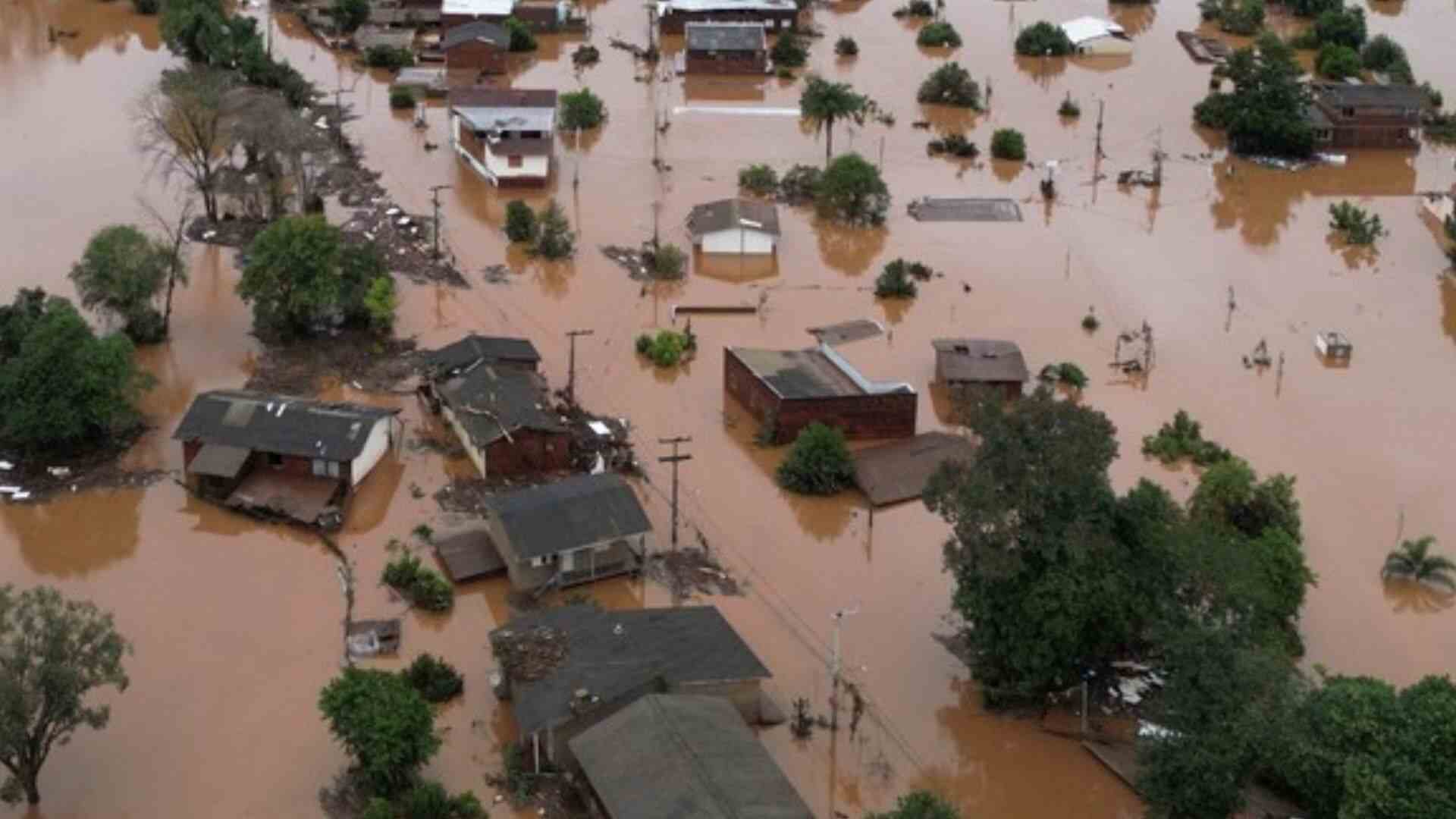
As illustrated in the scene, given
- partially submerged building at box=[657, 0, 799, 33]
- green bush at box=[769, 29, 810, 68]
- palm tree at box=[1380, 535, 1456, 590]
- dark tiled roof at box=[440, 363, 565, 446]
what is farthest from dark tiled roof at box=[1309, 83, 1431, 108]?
dark tiled roof at box=[440, 363, 565, 446]

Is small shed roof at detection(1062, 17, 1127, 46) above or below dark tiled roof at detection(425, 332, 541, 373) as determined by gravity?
above

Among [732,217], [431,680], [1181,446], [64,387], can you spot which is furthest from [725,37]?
[431,680]

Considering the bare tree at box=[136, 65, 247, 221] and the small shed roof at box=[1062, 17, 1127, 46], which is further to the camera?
the small shed roof at box=[1062, 17, 1127, 46]

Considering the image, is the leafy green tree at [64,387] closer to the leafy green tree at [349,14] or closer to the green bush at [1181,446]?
the green bush at [1181,446]

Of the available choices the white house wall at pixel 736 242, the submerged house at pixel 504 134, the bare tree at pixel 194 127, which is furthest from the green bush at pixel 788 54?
the bare tree at pixel 194 127

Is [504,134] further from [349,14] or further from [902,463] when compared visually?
[902,463]

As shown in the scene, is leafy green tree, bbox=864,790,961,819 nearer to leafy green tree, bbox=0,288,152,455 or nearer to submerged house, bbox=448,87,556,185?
leafy green tree, bbox=0,288,152,455

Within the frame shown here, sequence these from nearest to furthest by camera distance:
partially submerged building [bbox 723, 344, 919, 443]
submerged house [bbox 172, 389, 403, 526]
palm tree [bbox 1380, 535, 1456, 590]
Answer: palm tree [bbox 1380, 535, 1456, 590] → submerged house [bbox 172, 389, 403, 526] → partially submerged building [bbox 723, 344, 919, 443]
